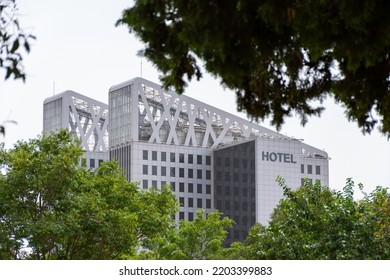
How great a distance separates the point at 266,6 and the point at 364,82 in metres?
2.50

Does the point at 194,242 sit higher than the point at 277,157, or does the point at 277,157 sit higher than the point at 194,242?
the point at 277,157

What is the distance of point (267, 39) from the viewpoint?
9.79 m

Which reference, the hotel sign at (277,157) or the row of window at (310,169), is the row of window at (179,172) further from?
the row of window at (310,169)

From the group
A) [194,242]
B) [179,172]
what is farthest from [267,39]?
[179,172]

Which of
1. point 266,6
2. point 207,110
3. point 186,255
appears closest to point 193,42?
point 266,6

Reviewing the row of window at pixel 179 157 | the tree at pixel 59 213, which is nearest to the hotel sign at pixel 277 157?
the row of window at pixel 179 157

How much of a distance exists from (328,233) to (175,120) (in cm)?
10463

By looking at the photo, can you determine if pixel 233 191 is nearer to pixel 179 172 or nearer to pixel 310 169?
pixel 179 172

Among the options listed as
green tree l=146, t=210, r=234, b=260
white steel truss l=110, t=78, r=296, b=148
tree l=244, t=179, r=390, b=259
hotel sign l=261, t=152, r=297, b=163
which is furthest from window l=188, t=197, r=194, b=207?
tree l=244, t=179, r=390, b=259

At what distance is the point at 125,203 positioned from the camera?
38.5m

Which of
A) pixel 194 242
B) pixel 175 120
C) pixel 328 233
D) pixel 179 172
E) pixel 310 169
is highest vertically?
pixel 175 120

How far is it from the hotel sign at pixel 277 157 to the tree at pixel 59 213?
3695 inches

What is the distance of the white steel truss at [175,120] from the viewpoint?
129625 mm

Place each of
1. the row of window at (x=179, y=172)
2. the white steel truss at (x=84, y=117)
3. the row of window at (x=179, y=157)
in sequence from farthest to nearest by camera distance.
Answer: the white steel truss at (x=84, y=117) < the row of window at (x=179, y=172) < the row of window at (x=179, y=157)
